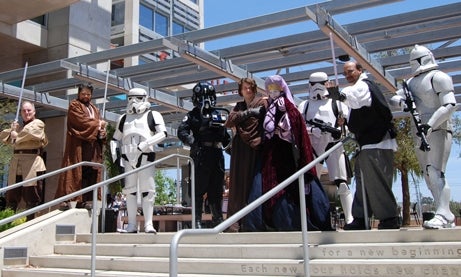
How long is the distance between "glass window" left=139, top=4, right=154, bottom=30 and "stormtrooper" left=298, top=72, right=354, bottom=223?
24060mm

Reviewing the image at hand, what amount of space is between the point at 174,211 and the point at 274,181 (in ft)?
26.9

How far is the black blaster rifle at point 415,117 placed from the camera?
472cm

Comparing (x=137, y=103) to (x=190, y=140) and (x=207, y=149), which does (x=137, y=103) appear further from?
(x=207, y=149)

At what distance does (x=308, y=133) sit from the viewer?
6008 millimetres

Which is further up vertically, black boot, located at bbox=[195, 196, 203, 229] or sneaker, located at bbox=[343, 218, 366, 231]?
black boot, located at bbox=[195, 196, 203, 229]

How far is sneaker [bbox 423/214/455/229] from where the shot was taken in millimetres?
4461

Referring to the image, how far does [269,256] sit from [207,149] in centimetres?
220

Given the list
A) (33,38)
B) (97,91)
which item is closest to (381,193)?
(97,91)

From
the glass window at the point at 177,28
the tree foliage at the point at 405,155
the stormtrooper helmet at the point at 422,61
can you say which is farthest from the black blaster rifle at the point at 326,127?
the glass window at the point at 177,28

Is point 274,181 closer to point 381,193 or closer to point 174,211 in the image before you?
point 381,193

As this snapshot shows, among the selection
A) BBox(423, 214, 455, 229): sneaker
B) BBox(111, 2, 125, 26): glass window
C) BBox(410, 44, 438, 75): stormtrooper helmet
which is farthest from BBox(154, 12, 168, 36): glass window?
BBox(423, 214, 455, 229): sneaker

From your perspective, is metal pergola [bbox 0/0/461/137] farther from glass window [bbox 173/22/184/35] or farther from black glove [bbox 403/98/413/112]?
glass window [bbox 173/22/184/35]

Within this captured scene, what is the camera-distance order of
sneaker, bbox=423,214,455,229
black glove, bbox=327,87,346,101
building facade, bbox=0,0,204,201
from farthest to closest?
building facade, bbox=0,0,204,201, black glove, bbox=327,87,346,101, sneaker, bbox=423,214,455,229

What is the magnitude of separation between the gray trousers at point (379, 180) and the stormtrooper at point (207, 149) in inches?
85.4
